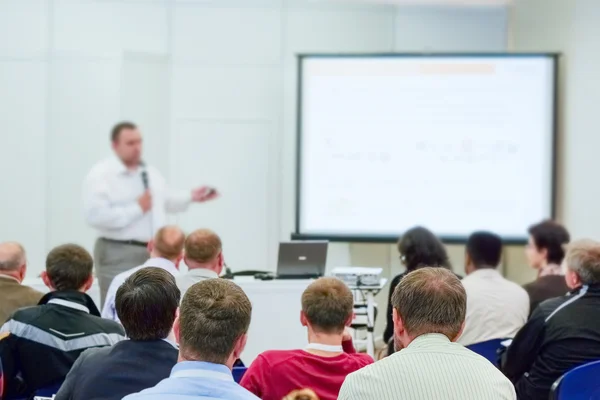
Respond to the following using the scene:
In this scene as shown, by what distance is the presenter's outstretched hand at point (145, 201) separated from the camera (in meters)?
5.27

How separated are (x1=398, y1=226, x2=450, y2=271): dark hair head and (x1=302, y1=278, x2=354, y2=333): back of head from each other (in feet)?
5.58

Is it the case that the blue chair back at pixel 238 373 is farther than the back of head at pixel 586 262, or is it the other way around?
the back of head at pixel 586 262

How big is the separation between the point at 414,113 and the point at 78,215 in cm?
270

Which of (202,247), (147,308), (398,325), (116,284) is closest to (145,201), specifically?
(116,284)

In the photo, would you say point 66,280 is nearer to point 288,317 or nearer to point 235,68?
point 288,317

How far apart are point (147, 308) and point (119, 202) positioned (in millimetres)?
3164

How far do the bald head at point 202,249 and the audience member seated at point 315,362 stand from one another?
1.20 metres

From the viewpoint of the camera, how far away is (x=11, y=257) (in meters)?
3.57

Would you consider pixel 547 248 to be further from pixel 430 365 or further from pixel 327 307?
pixel 430 365

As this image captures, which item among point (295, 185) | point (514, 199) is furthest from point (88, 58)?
point (514, 199)

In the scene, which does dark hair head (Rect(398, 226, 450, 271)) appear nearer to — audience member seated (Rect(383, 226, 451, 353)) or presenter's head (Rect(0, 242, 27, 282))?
audience member seated (Rect(383, 226, 451, 353))

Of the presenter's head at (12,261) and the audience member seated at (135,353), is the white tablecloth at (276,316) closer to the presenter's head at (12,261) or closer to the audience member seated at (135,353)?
the presenter's head at (12,261)

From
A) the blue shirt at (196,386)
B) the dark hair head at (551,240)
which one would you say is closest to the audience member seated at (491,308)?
the dark hair head at (551,240)

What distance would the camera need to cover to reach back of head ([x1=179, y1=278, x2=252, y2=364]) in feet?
5.94
